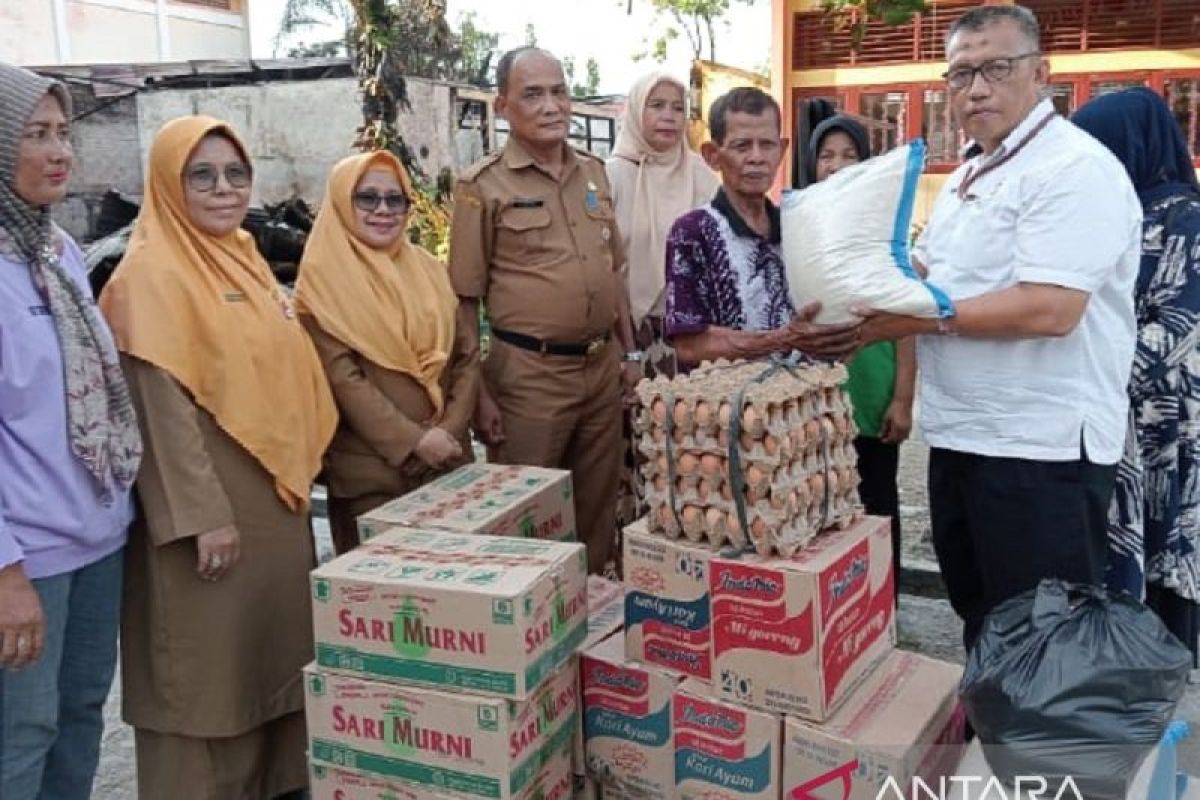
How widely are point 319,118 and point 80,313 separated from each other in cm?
1254

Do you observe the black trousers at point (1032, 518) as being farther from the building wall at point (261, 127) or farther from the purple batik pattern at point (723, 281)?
the building wall at point (261, 127)

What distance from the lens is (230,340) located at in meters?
2.36

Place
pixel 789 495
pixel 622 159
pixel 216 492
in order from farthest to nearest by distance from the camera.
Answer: pixel 622 159 → pixel 216 492 → pixel 789 495

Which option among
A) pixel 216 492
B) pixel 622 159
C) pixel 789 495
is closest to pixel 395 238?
pixel 216 492

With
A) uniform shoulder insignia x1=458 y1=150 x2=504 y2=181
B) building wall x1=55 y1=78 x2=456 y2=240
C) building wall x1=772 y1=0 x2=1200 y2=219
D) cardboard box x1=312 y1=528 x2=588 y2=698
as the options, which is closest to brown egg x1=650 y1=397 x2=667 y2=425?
cardboard box x1=312 y1=528 x2=588 y2=698

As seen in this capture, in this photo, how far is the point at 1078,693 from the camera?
1.82 meters

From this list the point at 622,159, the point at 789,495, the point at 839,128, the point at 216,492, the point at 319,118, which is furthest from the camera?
the point at 319,118

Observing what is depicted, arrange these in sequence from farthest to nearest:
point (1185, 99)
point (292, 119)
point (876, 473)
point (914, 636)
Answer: point (292, 119) < point (1185, 99) < point (914, 636) < point (876, 473)

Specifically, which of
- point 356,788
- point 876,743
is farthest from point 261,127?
point 876,743

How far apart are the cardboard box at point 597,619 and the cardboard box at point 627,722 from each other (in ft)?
0.07

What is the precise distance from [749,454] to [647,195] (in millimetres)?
1948

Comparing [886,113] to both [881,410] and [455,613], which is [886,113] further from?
[455,613]

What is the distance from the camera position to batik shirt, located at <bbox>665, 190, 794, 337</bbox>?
106 inches

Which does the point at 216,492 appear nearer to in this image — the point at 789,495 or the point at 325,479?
the point at 325,479
